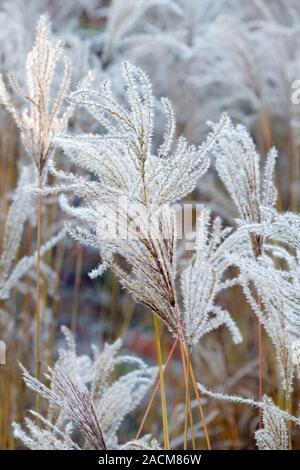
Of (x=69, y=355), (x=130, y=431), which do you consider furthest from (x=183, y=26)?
(x=69, y=355)

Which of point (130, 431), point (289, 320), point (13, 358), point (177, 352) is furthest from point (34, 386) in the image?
point (177, 352)

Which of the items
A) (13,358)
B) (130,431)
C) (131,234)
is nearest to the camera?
(131,234)

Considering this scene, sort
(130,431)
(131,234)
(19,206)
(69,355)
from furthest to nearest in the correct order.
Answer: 1. (130,431)
2. (19,206)
3. (69,355)
4. (131,234)

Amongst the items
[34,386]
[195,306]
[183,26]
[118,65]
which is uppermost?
[183,26]

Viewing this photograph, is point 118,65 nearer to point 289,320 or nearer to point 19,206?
point 19,206

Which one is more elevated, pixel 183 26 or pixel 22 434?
pixel 183 26
